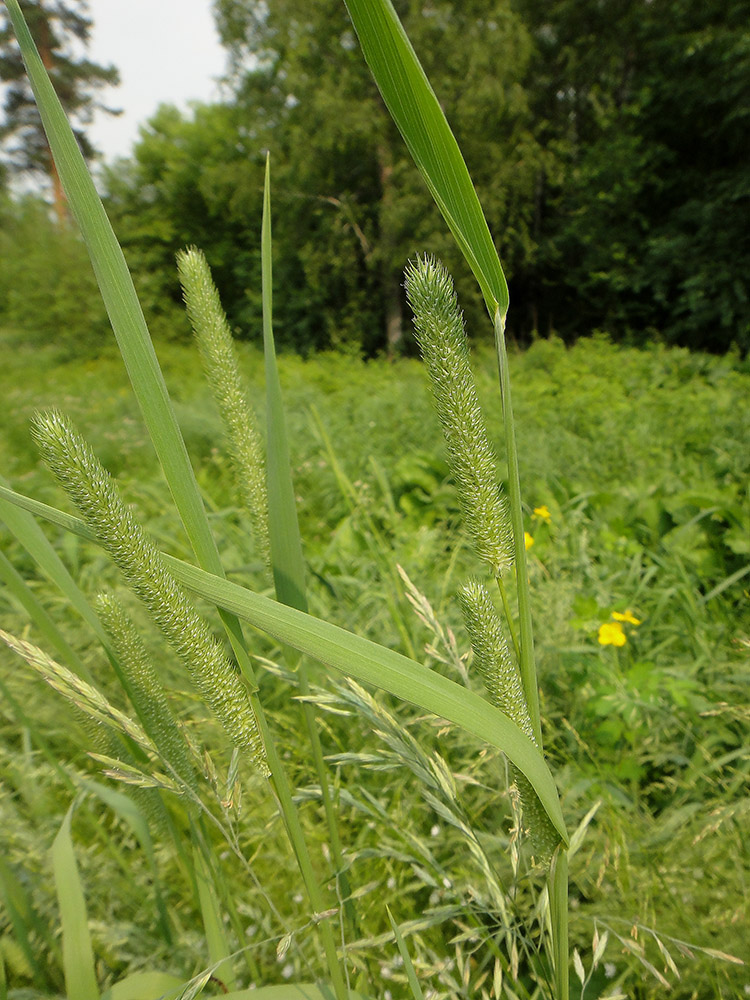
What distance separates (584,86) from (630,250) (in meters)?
4.70

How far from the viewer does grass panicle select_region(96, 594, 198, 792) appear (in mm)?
532

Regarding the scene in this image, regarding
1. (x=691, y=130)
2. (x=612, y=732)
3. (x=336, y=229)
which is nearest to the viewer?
Answer: (x=612, y=732)

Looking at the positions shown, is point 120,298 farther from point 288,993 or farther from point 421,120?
point 288,993

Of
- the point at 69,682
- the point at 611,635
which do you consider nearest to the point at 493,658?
the point at 69,682

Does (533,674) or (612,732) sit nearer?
(533,674)

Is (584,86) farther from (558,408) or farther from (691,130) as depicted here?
(558,408)

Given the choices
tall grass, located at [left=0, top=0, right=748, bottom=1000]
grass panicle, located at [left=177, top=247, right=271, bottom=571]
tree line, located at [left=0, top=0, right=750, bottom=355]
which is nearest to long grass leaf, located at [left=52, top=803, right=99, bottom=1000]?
tall grass, located at [left=0, top=0, right=748, bottom=1000]

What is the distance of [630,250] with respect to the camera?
10.8 metres

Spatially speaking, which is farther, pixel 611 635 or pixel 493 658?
pixel 611 635

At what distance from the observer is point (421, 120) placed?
27 centimetres

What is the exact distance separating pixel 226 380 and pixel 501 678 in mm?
370

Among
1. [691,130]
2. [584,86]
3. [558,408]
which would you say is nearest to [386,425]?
[558,408]

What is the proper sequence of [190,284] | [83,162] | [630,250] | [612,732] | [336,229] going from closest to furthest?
[83,162], [190,284], [612,732], [630,250], [336,229]

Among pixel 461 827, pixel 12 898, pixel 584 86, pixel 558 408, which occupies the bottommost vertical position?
pixel 558 408
